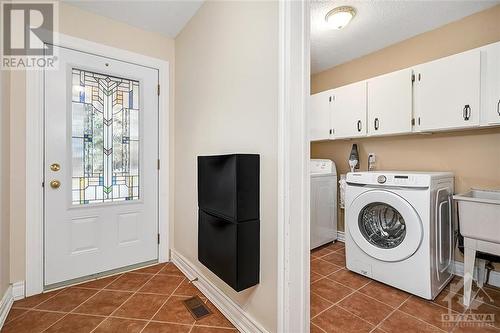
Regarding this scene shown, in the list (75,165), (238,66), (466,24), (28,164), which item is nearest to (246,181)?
(238,66)

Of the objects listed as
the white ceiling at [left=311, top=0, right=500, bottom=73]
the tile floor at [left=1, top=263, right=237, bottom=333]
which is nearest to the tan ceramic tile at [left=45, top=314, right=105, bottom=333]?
the tile floor at [left=1, top=263, right=237, bottom=333]

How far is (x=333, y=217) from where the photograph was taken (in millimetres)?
3158

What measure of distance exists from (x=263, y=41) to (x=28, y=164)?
6.57ft

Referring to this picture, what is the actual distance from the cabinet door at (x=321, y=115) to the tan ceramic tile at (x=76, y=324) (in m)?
2.83

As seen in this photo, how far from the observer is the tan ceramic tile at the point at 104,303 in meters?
1.72

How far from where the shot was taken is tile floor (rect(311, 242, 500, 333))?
Answer: 1586mm

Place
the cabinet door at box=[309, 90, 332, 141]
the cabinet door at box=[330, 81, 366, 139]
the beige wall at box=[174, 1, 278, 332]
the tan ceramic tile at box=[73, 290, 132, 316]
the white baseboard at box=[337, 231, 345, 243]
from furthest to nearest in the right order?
the white baseboard at box=[337, 231, 345, 243] < the cabinet door at box=[309, 90, 332, 141] < the cabinet door at box=[330, 81, 366, 139] < the tan ceramic tile at box=[73, 290, 132, 316] < the beige wall at box=[174, 1, 278, 332]

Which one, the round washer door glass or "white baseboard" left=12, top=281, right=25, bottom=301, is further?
the round washer door glass

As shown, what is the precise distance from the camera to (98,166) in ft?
7.22

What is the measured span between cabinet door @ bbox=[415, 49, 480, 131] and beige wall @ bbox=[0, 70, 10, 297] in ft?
10.9

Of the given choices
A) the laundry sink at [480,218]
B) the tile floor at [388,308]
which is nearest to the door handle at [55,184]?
the tile floor at [388,308]

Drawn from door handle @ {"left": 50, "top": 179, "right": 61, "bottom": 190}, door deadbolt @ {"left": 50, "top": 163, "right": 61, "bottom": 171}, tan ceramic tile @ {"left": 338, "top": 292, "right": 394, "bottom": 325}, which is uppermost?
door deadbolt @ {"left": 50, "top": 163, "right": 61, "bottom": 171}

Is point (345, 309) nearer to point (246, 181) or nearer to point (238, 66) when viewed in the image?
point (246, 181)

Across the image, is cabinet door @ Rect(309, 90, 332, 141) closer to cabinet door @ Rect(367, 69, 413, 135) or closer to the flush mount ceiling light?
cabinet door @ Rect(367, 69, 413, 135)
